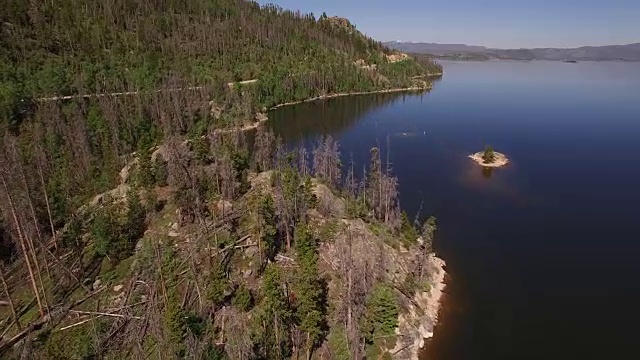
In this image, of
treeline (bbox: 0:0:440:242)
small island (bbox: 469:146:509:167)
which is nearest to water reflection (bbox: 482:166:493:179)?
small island (bbox: 469:146:509:167)

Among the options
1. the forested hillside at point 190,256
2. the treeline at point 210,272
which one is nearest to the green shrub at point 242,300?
the treeline at point 210,272

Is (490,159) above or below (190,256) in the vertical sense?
below

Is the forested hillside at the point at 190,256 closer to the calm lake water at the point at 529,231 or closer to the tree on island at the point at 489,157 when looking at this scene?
the calm lake water at the point at 529,231

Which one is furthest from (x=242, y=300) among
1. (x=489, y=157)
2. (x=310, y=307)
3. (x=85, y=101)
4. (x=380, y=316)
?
(x=85, y=101)

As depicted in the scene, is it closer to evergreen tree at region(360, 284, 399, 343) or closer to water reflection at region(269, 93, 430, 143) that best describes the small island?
water reflection at region(269, 93, 430, 143)

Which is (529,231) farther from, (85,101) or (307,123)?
(85,101)
